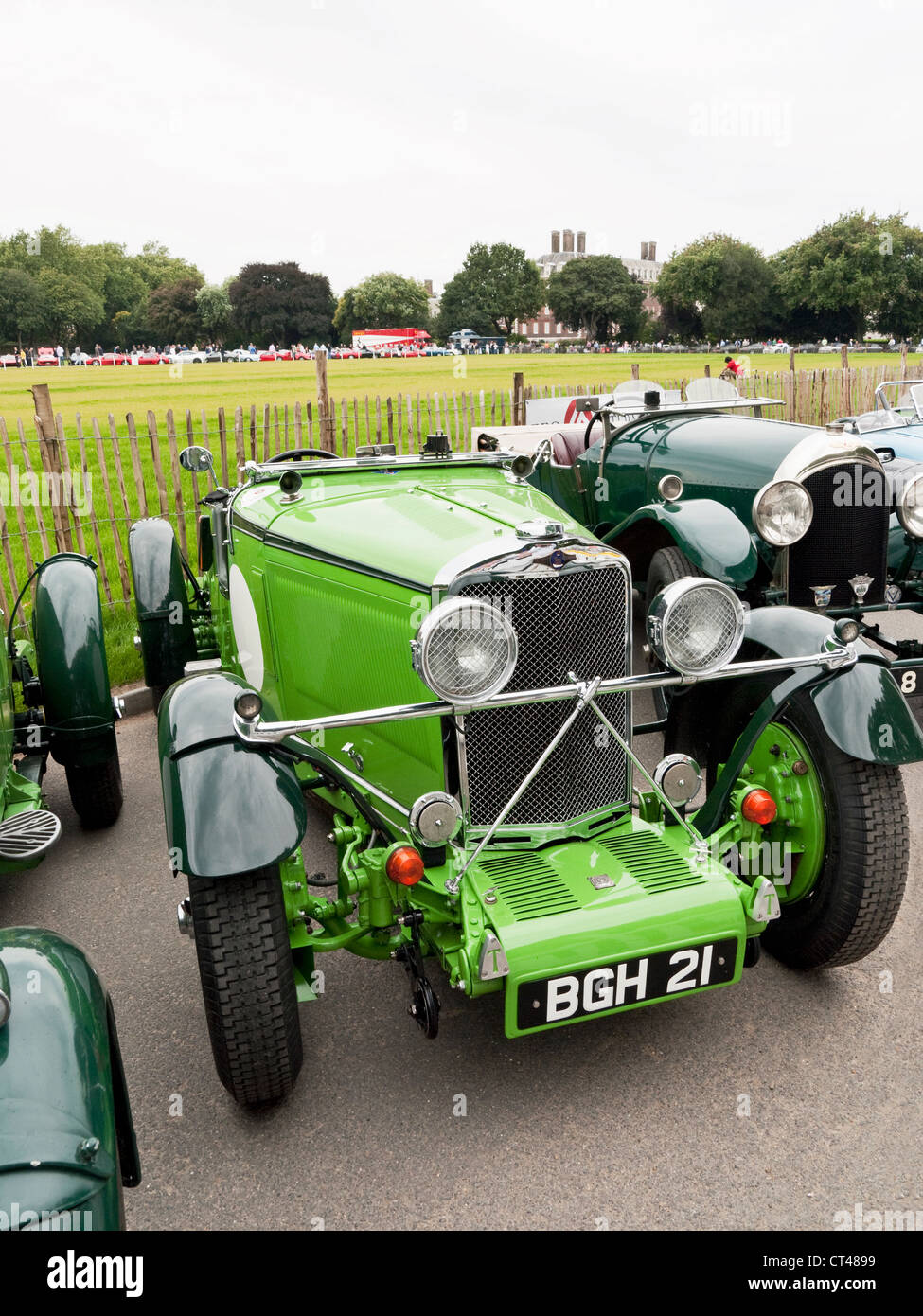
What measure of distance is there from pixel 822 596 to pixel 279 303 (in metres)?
75.7

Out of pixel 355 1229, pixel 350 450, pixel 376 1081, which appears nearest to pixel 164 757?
pixel 376 1081

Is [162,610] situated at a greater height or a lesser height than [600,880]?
greater

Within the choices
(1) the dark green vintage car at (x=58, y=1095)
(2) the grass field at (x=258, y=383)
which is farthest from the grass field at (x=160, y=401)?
(1) the dark green vintage car at (x=58, y=1095)

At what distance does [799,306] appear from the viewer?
62.1 metres

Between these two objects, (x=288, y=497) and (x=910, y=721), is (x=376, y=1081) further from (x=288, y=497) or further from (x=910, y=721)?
(x=288, y=497)

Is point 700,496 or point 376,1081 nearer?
point 376,1081

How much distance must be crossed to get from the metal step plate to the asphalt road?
46 centimetres

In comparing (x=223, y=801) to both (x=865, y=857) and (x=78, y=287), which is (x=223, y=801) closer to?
(x=865, y=857)

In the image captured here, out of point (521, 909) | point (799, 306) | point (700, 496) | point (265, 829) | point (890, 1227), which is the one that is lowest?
point (890, 1227)

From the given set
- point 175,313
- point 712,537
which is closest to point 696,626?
point 712,537

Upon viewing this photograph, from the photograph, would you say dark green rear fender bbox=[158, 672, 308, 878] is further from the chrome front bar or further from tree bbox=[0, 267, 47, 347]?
tree bbox=[0, 267, 47, 347]

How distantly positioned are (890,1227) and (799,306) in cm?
6795

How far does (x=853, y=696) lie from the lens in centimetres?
310

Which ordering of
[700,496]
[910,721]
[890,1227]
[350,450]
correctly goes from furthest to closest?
[350,450]
[700,496]
[910,721]
[890,1227]
